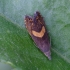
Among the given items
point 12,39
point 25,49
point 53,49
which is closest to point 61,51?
point 53,49

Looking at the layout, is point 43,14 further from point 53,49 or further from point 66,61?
point 66,61

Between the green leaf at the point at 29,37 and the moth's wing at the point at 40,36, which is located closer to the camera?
the green leaf at the point at 29,37

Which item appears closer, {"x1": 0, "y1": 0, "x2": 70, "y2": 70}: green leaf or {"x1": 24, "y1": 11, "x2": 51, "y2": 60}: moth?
{"x1": 0, "y1": 0, "x2": 70, "y2": 70}: green leaf

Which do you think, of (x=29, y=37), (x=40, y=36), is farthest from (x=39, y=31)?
(x=29, y=37)
